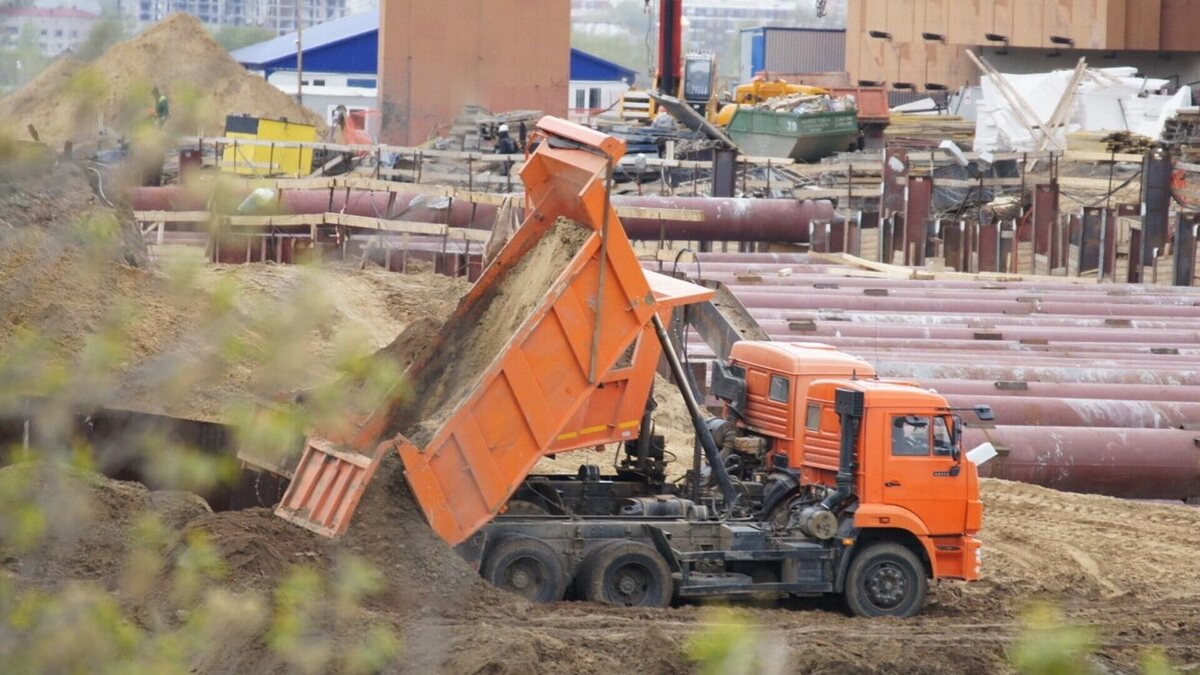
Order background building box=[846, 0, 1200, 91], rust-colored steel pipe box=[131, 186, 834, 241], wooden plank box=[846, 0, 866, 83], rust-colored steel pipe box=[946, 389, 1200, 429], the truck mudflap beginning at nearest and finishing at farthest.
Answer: the truck mudflap, rust-colored steel pipe box=[946, 389, 1200, 429], rust-colored steel pipe box=[131, 186, 834, 241], background building box=[846, 0, 1200, 91], wooden plank box=[846, 0, 866, 83]

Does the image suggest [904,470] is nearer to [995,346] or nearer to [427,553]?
[427,553]

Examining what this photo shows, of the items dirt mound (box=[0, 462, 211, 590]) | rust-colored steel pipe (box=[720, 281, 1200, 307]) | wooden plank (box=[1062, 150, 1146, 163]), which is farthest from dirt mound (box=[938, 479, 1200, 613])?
wooden plank (box=[1062, 150, 1146, 163])

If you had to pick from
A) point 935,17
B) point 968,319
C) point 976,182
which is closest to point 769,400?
point 968,319

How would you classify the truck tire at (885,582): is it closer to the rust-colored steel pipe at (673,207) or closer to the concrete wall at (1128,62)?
the rust-colored steel pipe at (673,207)

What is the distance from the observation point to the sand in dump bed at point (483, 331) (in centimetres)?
1107

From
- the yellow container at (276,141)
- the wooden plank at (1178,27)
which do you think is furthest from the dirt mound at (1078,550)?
the wooden plank at (1178,27)

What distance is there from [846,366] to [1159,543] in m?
4.36

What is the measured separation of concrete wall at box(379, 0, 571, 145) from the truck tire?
41474 millimetres

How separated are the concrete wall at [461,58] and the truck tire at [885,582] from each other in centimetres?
4147

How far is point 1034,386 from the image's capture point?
17.9 m

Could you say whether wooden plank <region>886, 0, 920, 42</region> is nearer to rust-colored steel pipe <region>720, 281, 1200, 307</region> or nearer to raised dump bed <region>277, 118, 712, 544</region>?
rust-colored steel pipe <region>720, 281, 1200, 307</region>

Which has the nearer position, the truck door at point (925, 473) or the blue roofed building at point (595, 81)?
the truck door at point (925, 473)

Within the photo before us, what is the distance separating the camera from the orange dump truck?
10531 mm

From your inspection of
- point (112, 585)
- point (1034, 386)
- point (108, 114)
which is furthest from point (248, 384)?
point (1034, 386)
